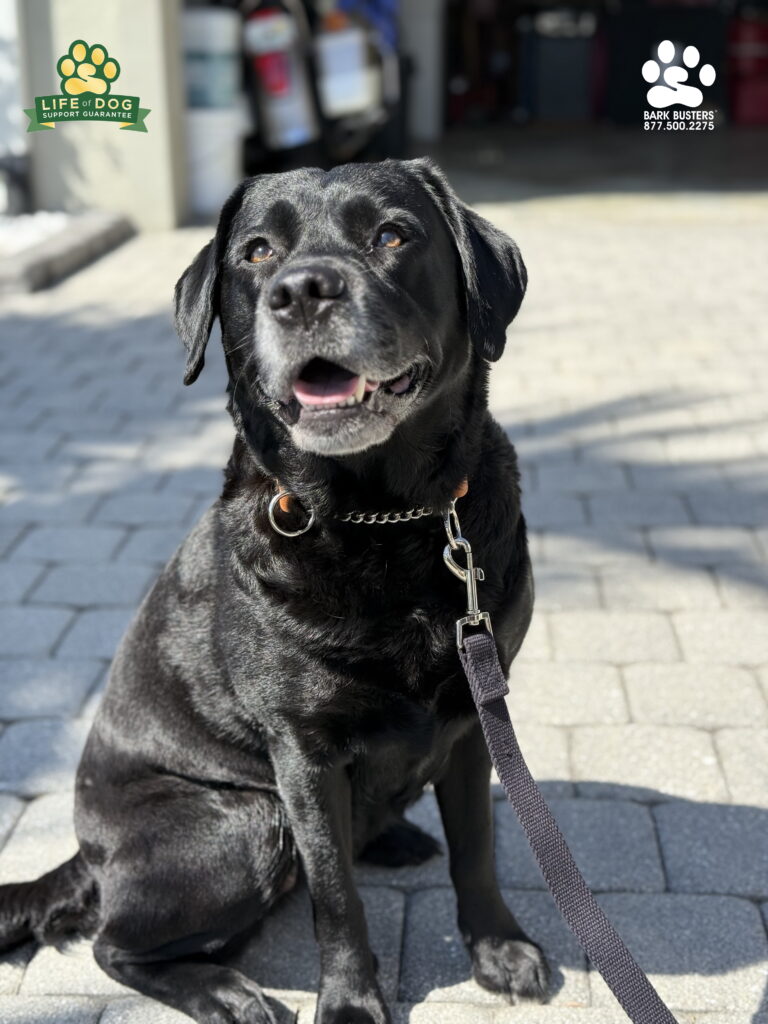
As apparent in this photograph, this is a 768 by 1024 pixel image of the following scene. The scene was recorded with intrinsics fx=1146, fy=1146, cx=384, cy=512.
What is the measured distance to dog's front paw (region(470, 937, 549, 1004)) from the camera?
7.64 ft

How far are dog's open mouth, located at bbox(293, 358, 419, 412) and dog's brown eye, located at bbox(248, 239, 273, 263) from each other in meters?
0.26

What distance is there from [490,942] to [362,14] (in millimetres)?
10345

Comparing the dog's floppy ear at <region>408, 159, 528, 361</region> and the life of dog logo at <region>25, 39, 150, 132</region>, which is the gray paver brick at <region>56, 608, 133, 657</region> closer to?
the life of dog logo at <region>25, 39, 150, 132</region>

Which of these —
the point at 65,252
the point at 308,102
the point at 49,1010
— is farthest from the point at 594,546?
the point at 308,102

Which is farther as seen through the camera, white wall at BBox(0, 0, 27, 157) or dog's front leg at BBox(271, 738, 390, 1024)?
white wall at BBox(0, 0, 27, 157)

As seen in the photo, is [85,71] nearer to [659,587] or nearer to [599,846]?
[659,587]

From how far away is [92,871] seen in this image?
2.37 metres

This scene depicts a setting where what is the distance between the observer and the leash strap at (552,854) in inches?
72.8

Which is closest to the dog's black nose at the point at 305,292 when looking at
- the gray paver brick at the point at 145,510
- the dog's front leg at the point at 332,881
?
the dog's front leg at the point at 332,881

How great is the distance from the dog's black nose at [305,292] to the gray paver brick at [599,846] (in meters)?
1.43

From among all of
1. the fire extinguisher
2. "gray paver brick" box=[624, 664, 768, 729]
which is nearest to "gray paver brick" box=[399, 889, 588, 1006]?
"gray paver brick" box=[624, 664, 768, 729]

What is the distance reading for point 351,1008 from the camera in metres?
2.25

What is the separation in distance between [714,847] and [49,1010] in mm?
1523

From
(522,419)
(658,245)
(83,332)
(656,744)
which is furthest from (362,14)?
(656,744)
